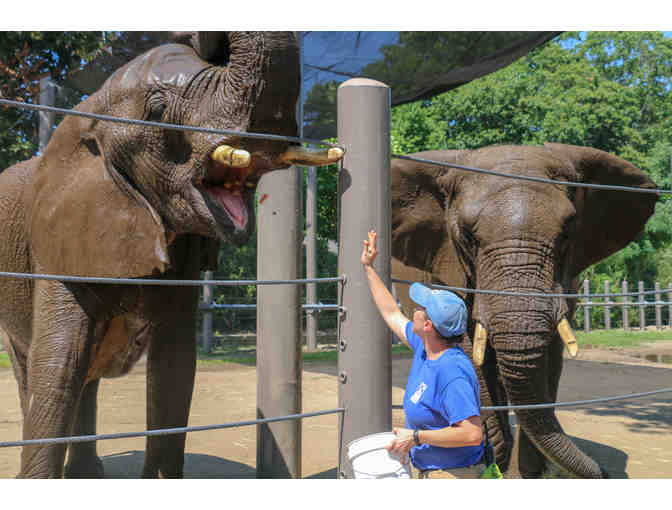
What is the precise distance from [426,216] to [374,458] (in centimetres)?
312

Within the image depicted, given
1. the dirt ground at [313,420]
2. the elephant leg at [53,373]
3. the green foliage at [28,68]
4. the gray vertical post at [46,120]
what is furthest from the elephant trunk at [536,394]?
the green foliage at [28,68]

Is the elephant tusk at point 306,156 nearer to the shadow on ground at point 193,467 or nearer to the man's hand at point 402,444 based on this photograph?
the man's hand at point 402,444

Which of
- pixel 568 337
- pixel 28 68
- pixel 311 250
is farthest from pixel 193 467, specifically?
pixel 311 250

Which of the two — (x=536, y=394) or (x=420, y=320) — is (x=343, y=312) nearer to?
(x=420, y=320)

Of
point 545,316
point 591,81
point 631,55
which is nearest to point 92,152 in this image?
point 545,316

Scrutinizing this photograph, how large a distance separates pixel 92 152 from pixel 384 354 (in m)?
1.30

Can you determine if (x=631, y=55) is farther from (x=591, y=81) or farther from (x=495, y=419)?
(x=495, y=419)

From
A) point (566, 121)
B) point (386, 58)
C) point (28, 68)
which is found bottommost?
→ point (386, 58)

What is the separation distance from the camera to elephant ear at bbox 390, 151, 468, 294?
15.2ft

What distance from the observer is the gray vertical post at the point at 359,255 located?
1.82 meters

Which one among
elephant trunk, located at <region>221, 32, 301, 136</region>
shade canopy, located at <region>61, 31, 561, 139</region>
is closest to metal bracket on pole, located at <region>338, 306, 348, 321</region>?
elephant trunk, located at <region>221, 32, 301, 136</region>

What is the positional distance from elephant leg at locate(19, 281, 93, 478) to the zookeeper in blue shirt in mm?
1124

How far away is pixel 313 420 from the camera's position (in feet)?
19.7

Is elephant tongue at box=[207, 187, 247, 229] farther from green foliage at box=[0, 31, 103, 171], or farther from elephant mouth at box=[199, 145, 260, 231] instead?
green foliage at box=[0, 31, 103, 171]
